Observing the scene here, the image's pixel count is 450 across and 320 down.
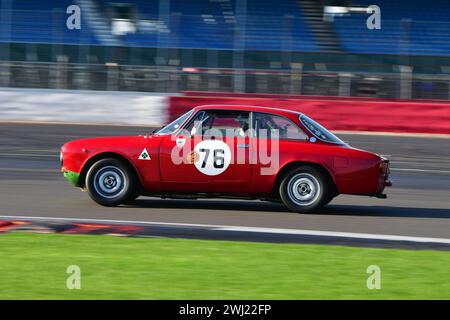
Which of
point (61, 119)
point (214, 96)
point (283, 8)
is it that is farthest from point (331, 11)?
point (61, 119)

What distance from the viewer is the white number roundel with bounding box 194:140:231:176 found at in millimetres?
9594

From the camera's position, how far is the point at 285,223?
902cm

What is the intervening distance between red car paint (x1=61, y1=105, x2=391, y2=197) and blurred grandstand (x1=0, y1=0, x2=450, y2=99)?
1322 centimetres

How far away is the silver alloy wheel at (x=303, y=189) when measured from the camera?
960 centimetres

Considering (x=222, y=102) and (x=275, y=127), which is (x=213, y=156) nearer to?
(x=275, y=127)

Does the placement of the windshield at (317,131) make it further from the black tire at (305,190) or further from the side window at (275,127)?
the black tire at (305,190)

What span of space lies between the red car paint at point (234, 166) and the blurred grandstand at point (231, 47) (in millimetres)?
13220

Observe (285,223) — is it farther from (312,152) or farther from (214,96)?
(214,96)

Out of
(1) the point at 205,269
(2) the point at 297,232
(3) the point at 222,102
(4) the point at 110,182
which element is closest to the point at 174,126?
(4) the point at 110,182

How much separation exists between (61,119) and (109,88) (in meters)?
1.57

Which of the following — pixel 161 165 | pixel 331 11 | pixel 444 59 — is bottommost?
pixel 161 165

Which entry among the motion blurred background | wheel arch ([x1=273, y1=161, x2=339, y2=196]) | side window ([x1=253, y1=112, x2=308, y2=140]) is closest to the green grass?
the motion blurred background

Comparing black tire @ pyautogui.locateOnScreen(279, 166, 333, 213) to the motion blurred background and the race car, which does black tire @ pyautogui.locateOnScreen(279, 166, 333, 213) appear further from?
the motion blurred background

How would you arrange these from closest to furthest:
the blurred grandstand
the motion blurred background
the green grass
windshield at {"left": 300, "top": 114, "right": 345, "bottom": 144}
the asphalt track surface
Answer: the green grass, the motion blurred background, the asphalt track surface, windshield at {"left": 300, "top": 114, "right": 345, "bottom": 144}, the blurred grandstand
